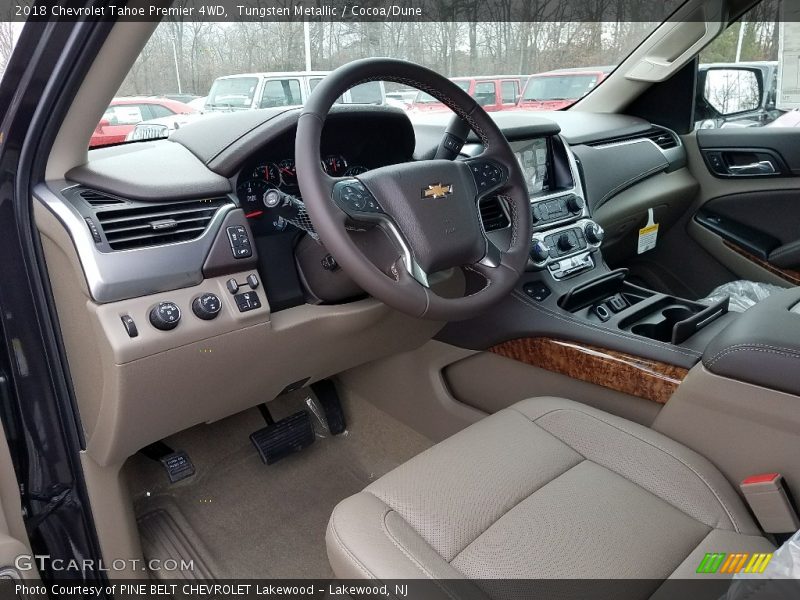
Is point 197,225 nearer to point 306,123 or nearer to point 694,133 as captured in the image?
point 306,123

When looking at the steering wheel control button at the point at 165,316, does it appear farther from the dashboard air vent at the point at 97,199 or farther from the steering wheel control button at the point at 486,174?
the steering wheel control button at the point at 486,174

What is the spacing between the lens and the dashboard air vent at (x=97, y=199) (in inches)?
51.5

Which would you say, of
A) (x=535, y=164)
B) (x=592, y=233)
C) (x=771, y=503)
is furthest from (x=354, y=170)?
(x=771, y=503)

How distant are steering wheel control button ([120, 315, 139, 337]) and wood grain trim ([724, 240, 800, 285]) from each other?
2416 mm

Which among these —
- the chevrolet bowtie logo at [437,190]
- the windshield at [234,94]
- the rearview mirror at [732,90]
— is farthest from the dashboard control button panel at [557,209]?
the rearview mirror at [732,90]

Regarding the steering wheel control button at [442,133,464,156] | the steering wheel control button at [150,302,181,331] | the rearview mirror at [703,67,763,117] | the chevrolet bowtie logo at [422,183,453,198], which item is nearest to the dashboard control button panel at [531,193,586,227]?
the steering wheel control button at [442,133,464,156]

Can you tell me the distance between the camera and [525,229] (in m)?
1.49

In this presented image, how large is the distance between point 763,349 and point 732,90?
1.98 metres

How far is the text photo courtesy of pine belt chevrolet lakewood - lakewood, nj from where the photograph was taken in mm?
1146

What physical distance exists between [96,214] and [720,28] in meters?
2.36

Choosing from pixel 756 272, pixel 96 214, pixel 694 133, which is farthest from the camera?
pixel 694 133

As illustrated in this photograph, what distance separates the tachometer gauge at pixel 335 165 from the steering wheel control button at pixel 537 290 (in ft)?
2.02

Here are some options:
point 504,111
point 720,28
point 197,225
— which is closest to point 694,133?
point 720,28

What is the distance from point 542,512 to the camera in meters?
1.17
